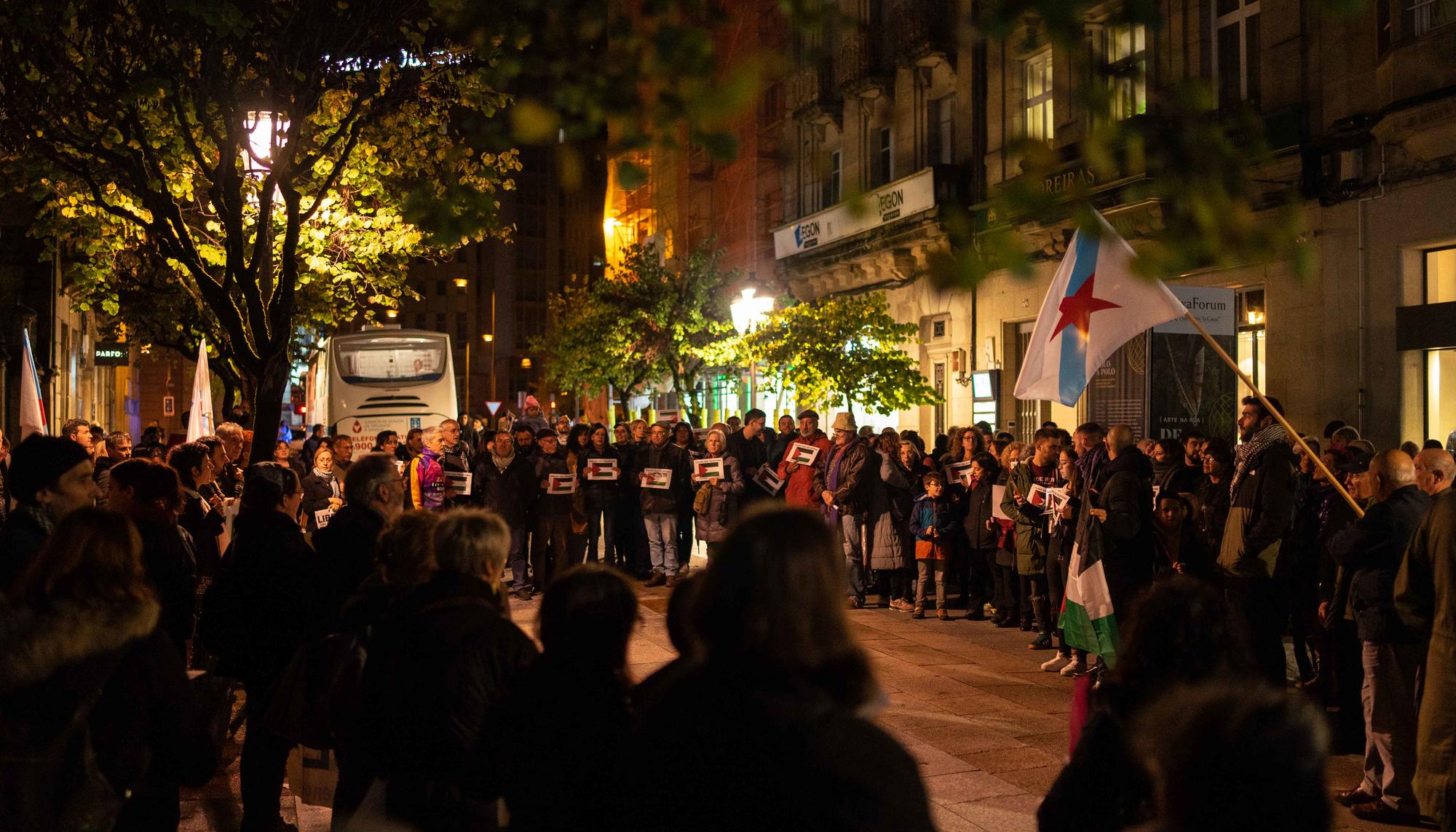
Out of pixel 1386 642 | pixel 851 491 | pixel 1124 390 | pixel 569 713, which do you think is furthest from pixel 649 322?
pixel 569 713

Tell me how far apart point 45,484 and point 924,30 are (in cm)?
2374

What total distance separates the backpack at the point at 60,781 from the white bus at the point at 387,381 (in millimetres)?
25954

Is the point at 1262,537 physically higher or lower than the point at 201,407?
Result: lower

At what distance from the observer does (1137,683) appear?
124 inches

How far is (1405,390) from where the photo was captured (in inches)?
611

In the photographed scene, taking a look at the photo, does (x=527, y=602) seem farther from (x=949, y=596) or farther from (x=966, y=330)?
(x=966, y=330)

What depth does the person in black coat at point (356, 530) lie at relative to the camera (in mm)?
5566

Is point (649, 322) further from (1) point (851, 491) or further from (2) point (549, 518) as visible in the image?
(1) point (851, 491)

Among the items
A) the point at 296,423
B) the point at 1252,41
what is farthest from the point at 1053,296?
the point at 296,423

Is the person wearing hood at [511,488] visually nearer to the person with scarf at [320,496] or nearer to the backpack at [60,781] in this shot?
the person with scarf at [320,496]

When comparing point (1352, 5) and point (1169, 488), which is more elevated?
point (1352, 5)

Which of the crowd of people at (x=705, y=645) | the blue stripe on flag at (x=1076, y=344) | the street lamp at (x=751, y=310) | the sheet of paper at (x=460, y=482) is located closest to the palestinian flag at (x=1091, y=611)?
the crowd of people at (x=705, y=645)

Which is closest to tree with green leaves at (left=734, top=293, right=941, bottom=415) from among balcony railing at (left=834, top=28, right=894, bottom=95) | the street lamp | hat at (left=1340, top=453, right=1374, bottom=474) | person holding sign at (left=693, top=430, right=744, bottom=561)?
the street lamp

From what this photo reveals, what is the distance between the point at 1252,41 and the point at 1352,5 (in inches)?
674
